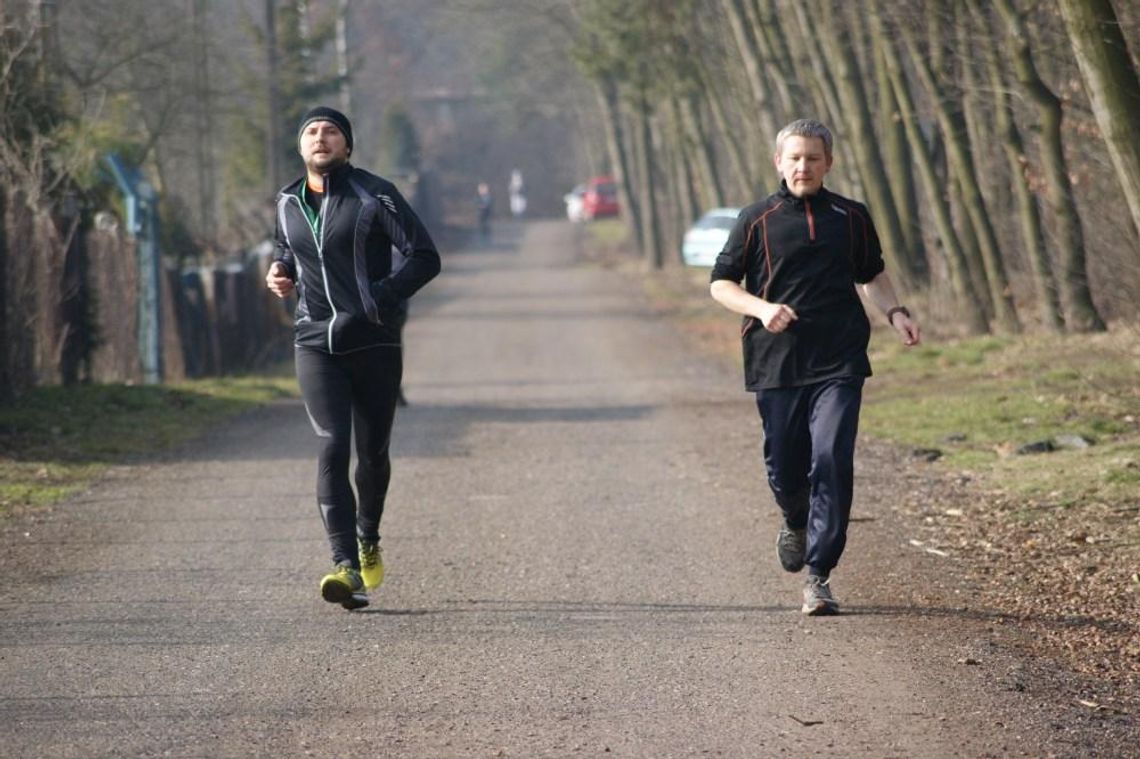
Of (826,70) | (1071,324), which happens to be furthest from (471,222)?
(1071,324)

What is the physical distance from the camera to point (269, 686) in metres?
6.22

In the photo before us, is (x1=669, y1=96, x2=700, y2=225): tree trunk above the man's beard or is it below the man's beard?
above

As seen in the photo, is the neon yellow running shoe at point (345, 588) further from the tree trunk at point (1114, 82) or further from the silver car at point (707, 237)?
the silver car at point (707, 237)

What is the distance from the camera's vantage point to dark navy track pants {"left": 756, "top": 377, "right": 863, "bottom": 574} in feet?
24.0

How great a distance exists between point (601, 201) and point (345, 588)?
241 feet

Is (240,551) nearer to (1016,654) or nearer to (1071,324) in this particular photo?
(1016,654)

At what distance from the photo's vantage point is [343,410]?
25.0 ft

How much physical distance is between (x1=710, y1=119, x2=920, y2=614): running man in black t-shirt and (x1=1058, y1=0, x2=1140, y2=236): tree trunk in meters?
3.33

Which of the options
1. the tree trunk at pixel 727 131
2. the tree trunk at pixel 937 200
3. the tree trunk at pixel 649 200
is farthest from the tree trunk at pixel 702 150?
the tree trunk at pixel 937 200

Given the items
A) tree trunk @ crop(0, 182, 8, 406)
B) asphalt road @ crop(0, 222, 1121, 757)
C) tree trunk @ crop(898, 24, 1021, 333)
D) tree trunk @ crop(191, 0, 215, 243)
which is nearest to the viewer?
asphalt road @ crop(0, 222, 1121, 757)

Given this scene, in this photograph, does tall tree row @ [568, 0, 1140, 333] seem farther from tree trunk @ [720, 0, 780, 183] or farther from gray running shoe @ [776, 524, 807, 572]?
gray running shoe @ [776, 524, 807, 572]

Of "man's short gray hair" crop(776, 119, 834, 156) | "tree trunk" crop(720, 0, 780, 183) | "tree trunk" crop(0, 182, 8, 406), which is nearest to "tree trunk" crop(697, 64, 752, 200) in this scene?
"tree trunk" crop(720, 0, 780, 183)

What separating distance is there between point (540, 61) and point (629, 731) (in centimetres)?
5216

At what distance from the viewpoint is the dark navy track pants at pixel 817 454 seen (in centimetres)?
730
